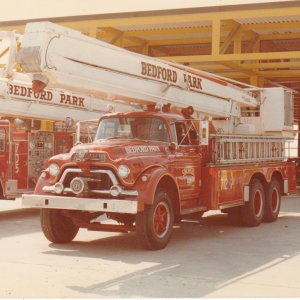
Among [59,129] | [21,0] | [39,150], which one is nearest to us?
[39,150]

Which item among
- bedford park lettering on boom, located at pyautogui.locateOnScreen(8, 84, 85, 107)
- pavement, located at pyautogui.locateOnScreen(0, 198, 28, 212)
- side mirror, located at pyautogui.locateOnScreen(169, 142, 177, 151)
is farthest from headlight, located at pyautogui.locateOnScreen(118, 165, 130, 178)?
pavement, located at pyautogui.locateOnScreen(0, 198, 28, 212)

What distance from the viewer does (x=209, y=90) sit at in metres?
14.3

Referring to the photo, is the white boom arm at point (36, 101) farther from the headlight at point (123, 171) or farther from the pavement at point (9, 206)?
the headlight at point (123, 171)

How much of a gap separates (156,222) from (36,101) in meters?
6.74

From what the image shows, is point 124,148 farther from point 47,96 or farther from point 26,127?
point 47,96

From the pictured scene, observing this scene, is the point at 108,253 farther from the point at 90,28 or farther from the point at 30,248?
the point at 90,28

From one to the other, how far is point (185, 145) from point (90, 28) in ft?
42.2

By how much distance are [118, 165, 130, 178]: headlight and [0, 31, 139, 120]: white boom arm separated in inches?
166

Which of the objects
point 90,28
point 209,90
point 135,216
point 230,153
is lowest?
point 135,216

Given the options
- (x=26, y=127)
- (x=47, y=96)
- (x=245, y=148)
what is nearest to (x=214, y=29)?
(x=47, y=96)

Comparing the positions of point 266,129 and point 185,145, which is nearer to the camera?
point 185,145

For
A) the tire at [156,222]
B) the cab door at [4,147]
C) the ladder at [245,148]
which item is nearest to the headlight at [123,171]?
the tire at [156,222]

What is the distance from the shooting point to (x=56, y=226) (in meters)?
10.2

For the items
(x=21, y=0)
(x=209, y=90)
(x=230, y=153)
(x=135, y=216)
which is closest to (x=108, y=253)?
(x=135, y=216)
